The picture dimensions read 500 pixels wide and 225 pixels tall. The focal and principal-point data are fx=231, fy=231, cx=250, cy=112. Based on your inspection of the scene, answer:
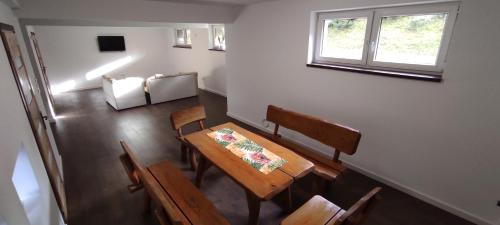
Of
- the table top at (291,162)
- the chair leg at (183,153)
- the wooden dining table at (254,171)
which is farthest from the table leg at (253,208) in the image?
the chair leg at (183,153)

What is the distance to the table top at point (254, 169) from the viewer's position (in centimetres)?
153

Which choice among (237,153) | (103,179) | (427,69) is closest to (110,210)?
(103,179)

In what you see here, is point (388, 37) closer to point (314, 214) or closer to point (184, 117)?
point (314, 214)

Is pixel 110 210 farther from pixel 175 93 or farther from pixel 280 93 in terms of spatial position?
pixel 175 93

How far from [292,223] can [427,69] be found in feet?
6.19

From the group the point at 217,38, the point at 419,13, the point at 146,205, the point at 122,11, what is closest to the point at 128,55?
the point at 217,38

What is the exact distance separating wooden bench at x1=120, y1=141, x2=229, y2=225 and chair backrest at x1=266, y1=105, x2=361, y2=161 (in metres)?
1.24

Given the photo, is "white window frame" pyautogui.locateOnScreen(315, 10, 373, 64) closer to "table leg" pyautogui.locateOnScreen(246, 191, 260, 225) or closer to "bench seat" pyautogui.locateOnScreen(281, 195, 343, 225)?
"bench seat" pyautogui.locateOnScreen(281, 195, 343, 225)

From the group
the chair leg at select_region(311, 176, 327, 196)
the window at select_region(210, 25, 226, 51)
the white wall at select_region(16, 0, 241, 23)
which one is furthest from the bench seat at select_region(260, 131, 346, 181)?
the window at select_region(210, 25, 226, 51)

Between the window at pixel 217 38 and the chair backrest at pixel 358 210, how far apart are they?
16.7ft

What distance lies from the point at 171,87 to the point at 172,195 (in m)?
4.14

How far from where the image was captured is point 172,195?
1.71 m

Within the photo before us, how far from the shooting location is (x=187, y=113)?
8.59 feet

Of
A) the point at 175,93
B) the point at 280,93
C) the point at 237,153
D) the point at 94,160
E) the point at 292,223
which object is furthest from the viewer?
the point at 175,93
